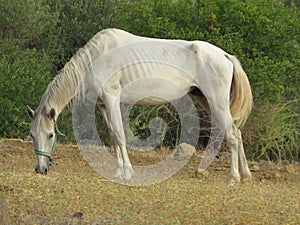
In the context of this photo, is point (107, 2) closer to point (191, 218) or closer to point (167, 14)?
point (167, 14)

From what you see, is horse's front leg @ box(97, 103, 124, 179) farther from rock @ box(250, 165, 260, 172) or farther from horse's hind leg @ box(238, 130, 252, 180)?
rock @ box(250, 165, 260, 172)

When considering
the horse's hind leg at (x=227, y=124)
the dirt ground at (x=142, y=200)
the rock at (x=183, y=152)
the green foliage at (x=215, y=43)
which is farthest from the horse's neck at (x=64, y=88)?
the green foliage at (x=215, y=43)

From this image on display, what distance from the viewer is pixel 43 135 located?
8359mm

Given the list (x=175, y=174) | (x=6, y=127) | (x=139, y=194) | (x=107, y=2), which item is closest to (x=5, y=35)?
(x=107, y=2)

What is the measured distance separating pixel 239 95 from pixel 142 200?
2.75 m

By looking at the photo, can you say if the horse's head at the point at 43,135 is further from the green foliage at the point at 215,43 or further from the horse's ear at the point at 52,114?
the green foliage at the point at 215,43

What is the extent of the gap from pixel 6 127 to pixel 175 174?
486cm

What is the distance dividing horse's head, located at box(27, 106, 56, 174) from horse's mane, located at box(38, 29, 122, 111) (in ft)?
0.38

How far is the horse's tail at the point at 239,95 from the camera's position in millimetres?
9000

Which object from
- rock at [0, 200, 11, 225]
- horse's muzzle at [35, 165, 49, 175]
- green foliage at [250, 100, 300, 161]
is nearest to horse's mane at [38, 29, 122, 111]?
horse's muzzle at [35, 165, 49, 175]

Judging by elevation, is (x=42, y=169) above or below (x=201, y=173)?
above

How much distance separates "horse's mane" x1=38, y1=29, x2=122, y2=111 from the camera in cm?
850

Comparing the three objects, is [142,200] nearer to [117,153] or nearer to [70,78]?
[117,153]

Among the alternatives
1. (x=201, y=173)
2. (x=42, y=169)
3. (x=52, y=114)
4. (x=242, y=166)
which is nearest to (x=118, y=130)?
(x=52, y=114)
